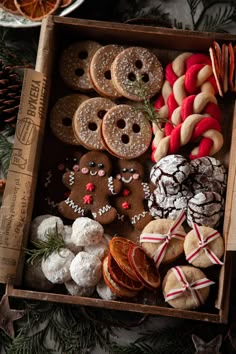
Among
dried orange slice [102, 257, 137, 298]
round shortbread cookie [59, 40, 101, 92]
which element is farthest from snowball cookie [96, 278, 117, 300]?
round shortbread cookie [59, 40, 101, 92]

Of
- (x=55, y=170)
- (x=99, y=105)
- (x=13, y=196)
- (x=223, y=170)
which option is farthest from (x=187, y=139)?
(x=13, y=196)

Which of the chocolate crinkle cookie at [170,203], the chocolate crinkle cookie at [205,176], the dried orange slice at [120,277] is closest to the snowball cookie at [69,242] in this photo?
the dried orange slice at [120,277]

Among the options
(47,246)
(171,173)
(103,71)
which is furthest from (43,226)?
(103,71)

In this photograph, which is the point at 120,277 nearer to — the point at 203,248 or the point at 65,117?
the point at 203,248

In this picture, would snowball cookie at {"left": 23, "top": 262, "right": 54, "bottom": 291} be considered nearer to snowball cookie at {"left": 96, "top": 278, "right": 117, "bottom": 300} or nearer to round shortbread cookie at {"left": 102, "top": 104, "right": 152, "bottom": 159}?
snowball cookie at {"left": 96, "top": 278, "right": 117, "bottom": 300}

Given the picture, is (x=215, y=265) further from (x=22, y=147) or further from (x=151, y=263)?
(x=22, y=147)
